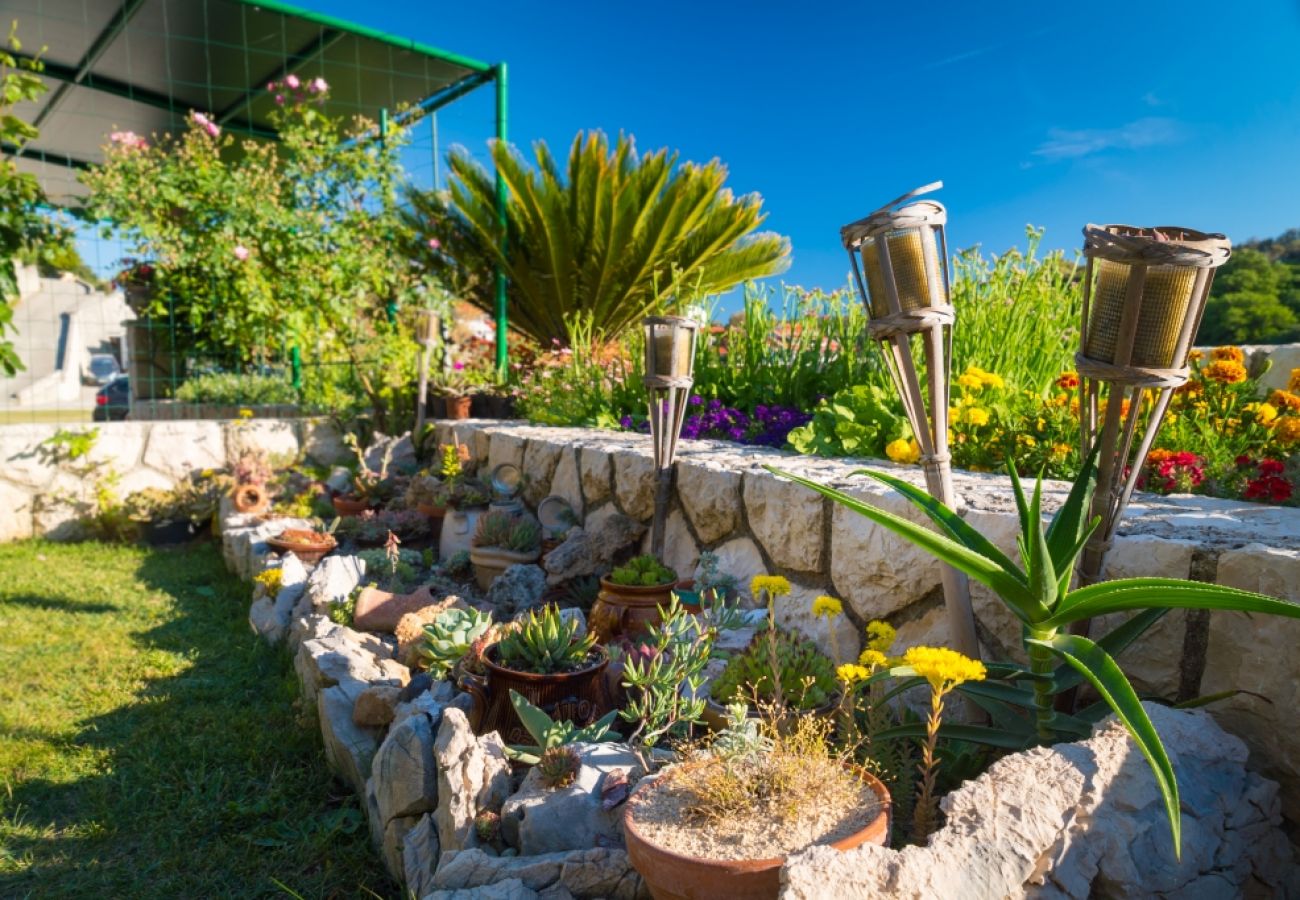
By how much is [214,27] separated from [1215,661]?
29.4 ft

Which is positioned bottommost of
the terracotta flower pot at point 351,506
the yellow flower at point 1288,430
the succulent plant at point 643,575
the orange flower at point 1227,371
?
the terracotta flower pot at point 351,506

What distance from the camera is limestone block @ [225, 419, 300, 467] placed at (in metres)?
6.63

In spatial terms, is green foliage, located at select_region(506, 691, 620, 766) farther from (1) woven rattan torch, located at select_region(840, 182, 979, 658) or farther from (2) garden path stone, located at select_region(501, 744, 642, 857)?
(1) woven rattan torch, located at select_region(840, 182, 979, 658)

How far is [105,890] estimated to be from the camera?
81.4 inches

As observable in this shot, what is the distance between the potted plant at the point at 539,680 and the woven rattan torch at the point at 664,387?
94 cm


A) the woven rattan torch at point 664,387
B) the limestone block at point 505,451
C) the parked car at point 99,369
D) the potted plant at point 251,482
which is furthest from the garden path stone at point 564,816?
the parked car at point 99,369

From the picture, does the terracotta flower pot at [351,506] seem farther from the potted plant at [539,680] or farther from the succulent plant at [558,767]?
the succulent plant at [558,767]

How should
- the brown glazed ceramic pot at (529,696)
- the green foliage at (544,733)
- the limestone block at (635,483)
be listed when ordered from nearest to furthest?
the green foliage at (544,733) → the brown glazed ceramic pot at (529,696) → the limestone block at (635,483)

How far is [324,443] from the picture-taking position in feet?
22.9

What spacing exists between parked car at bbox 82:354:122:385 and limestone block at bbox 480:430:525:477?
77.5 feet

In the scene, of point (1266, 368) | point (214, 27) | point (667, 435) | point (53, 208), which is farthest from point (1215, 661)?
point (214, 27)

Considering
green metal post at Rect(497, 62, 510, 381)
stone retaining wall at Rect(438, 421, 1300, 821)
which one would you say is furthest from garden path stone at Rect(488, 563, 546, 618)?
green metal post at Rect(497, 62, 510, 381)

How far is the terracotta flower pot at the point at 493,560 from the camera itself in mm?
→ 3801

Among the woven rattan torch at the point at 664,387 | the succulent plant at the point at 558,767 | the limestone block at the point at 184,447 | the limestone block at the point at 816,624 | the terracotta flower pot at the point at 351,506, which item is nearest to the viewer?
the succulent plant at the point at 558,767
